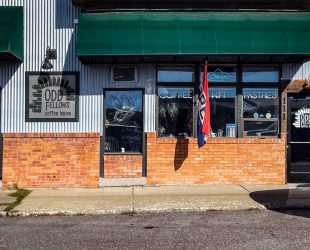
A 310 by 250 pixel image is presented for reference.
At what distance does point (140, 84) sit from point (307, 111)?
416cm

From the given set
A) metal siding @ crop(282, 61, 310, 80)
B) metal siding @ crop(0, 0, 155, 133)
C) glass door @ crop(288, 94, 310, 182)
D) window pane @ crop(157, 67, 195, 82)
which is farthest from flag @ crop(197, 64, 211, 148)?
glass door @ crop(288, 94, 310, 182)

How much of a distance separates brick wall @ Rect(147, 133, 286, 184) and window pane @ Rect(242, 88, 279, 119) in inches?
25.8

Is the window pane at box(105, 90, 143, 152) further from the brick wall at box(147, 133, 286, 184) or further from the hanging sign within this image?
the hanging sign

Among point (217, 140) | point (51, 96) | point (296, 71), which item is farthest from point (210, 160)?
point (51, 96)

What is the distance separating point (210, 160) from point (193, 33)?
3.04 metres

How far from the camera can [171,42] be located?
11.2 m

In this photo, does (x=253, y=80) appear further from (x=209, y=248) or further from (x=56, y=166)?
(x=209, y=248)

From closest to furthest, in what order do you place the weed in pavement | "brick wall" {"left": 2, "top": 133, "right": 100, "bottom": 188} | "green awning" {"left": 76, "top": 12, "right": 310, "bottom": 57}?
the weed in pavement, "green awning" {"left": 76, "top": 12, "right": 310, "bottom": 57}, "brick wall" {"left": 2, "top": 133, "right": 100, "bottom": 188}

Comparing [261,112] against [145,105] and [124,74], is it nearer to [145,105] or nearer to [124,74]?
[145,105]

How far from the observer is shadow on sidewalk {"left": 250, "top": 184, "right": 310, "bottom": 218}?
30.8 ft

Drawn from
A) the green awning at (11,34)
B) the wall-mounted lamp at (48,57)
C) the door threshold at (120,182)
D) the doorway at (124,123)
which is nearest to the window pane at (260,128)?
the doorway at (124,123)

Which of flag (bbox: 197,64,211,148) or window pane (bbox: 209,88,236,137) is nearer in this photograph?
flag (bbox: 197,64,211,148)

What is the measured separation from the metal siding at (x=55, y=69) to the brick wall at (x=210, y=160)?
0.73 metres

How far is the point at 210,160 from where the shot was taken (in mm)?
12039
